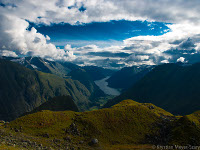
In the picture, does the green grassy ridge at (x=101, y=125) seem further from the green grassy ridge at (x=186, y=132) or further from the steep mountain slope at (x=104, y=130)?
the green grassy ridge at (x=186, y=132)

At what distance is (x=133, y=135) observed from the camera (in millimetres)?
95750

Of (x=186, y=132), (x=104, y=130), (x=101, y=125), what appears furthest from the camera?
(x=101, y=125)

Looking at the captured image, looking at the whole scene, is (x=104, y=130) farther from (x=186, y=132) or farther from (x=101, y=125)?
(x=186, y=132)

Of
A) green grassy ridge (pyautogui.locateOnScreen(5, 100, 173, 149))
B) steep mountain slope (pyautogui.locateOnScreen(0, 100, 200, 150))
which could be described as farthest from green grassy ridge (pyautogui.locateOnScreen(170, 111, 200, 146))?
green grassy ridge (pyautogui.locateOnScreen(5, 100, 173, 149))

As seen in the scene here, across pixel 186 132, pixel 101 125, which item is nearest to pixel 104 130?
pixel 101 125

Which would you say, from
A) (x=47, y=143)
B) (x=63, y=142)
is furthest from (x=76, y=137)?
(x=47, y=143)

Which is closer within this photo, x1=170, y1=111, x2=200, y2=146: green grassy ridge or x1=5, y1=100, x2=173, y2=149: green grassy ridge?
x1=170, y1=111, x2=200, y2=146: green grassy ridge

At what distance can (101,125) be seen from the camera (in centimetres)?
10119

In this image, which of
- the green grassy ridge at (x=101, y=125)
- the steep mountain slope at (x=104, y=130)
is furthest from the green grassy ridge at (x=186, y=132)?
the green grassy ridge at (x=101, y=125)

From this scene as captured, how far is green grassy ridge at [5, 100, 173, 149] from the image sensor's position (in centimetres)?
8876

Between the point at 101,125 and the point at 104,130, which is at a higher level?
the point at 101,125

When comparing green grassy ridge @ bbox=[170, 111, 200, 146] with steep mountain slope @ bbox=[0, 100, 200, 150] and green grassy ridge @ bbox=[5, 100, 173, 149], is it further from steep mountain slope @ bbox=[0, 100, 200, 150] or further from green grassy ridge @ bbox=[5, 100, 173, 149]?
green grassy ridge @ bbox=[5, 100, 173, 149]

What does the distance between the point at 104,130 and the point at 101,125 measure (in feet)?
16.0

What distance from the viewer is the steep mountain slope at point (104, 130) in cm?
8044
